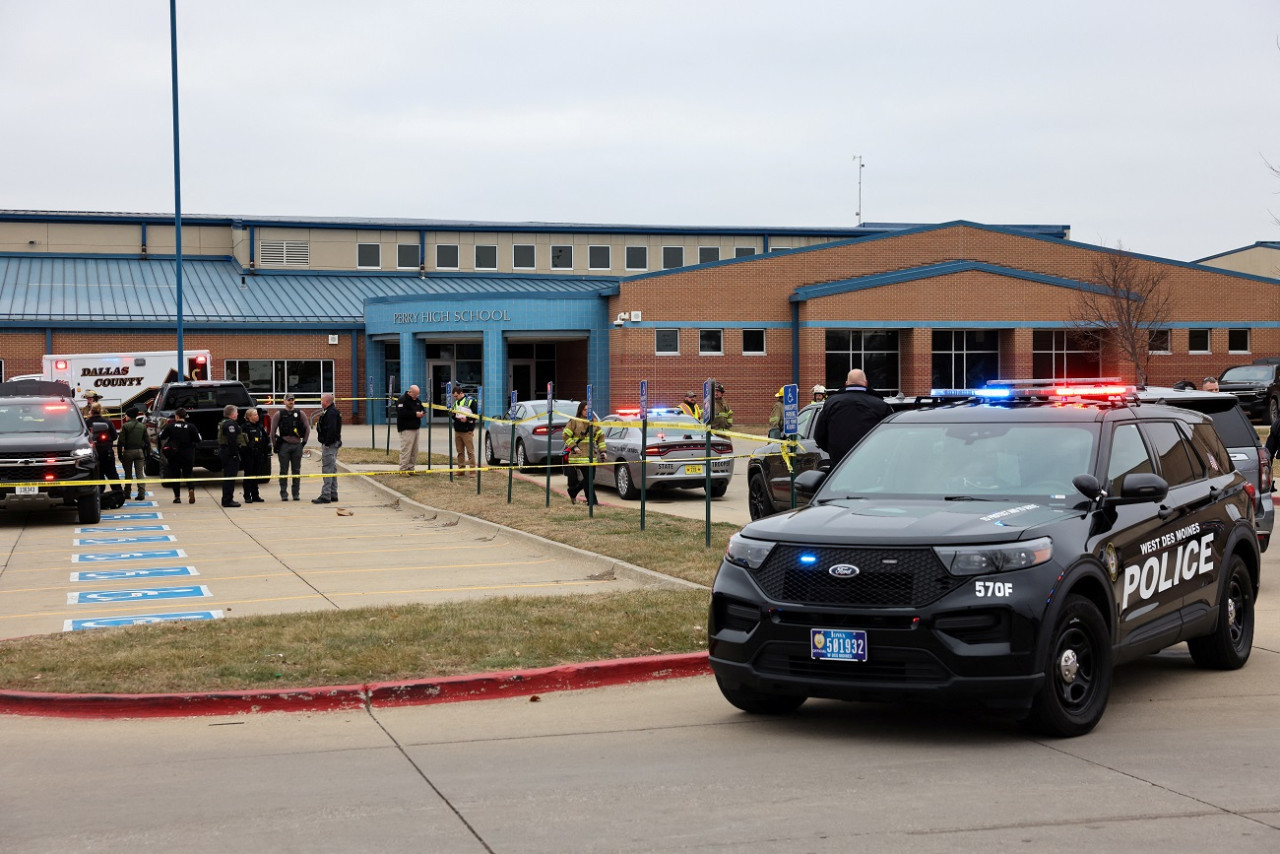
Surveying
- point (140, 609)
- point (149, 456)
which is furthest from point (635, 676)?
point (149, 456)

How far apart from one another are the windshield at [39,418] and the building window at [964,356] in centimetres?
3426

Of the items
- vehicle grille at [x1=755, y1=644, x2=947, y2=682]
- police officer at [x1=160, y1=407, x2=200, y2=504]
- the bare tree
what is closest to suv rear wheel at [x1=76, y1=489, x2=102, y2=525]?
police officer at [x1=160, y1=407, x2=200, y2=504]

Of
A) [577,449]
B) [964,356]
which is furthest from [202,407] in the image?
[964,356]

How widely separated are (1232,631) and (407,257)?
2103 inches

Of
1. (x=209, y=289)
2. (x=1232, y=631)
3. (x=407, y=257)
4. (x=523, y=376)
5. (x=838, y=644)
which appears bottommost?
(x=1232, y=631)

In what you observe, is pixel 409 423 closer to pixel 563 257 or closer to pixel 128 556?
pixel 128 556

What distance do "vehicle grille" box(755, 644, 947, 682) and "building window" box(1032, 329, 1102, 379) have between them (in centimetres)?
4524

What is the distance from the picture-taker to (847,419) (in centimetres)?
1285

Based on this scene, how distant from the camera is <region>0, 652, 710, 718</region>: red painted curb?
8.48 m

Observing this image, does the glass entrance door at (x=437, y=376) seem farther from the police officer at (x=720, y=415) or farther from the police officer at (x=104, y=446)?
the police officer at (x=104, y=446)

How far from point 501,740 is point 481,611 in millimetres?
3608

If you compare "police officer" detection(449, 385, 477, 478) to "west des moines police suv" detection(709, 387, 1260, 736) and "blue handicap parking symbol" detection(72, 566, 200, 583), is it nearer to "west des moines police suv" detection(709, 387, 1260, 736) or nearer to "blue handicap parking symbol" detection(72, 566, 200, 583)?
"blue handicap parking symbol" detection(72, 566, 200, 583)

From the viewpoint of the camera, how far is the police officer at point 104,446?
2220cm

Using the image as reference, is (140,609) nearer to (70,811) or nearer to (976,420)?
(70,811)
